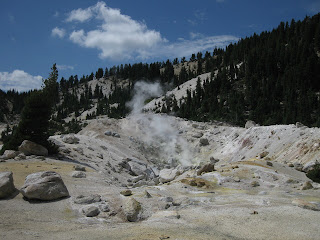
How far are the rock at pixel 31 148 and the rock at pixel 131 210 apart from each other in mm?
15401

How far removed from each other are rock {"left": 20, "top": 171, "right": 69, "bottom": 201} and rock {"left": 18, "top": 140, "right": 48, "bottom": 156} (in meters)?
11.7

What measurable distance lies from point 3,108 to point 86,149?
132896 mm

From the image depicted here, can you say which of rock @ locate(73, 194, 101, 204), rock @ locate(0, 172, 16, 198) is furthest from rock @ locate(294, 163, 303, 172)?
rock @ locate(0, 172, 16, 198)

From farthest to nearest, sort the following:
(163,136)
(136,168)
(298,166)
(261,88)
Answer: (261,88)
(163,136)
(136,168)
(298,166)

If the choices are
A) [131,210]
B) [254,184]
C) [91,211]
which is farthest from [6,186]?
[254,184]

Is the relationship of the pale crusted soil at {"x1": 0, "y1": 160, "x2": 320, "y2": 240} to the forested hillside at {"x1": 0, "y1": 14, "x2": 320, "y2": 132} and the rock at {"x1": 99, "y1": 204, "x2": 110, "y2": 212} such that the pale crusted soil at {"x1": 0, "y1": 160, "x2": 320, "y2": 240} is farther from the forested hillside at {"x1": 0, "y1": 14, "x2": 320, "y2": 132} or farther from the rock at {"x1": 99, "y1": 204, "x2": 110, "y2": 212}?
the forested hillside at {"x1": 0, "y1": 14, "x2": 320, "y2": 132}

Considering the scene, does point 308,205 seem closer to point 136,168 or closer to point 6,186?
point 6,186

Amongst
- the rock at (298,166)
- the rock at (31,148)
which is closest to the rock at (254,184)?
the rock at (298,166)

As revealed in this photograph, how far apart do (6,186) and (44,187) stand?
62.2 inches

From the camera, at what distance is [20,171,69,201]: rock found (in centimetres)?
1197

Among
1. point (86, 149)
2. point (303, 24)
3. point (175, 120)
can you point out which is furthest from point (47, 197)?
point (303, 24)

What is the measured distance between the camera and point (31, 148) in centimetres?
2348

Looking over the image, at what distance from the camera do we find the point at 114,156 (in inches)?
1297

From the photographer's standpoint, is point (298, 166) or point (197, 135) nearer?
point (298, 166)
